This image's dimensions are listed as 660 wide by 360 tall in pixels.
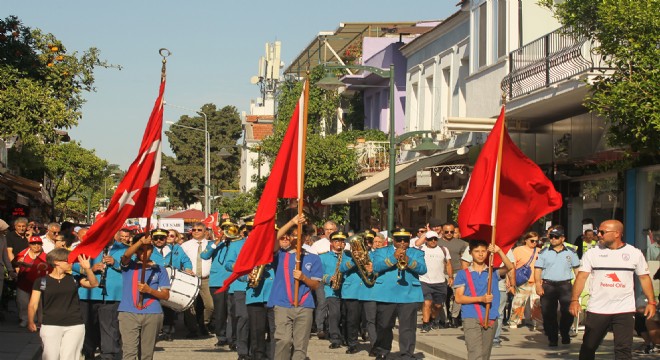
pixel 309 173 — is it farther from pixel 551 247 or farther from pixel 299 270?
pixel 299 270

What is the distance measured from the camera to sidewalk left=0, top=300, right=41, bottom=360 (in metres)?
15.2

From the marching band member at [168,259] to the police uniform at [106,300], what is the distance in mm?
532

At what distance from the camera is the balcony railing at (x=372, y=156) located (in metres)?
36.9

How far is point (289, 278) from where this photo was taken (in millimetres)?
12602

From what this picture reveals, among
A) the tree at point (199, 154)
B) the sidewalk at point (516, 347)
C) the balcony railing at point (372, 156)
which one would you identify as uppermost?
the tree at point (199, 154)

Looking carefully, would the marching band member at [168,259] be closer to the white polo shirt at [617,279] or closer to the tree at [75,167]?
the white polo shirt at [617,279]

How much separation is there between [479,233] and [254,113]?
8476cm

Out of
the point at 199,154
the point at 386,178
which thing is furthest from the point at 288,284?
the point at 199,154

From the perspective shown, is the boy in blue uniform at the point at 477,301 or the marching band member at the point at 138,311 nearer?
the boy in blue uniform at the point at 477,301

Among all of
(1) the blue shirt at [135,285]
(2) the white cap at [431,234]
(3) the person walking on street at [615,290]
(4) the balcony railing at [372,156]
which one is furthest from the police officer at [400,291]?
(4) the balcony railing at [372,156]

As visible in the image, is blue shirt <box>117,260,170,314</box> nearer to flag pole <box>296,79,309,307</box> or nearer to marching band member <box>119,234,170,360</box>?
marching band member <box>119,234,170,360</box>

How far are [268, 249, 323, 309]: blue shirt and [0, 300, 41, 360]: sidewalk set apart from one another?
4.13 metres

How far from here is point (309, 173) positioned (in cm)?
3934

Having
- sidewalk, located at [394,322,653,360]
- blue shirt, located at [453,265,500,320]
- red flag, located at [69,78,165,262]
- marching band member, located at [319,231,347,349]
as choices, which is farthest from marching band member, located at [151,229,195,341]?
sidewalk, located at [394,322,653,360]
